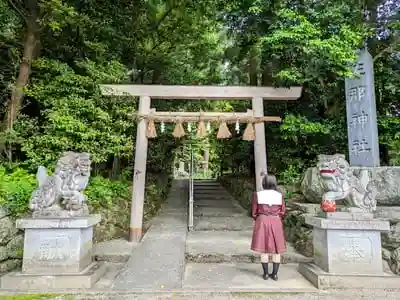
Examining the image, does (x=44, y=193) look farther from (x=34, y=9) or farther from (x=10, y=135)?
(x=34, y=9)

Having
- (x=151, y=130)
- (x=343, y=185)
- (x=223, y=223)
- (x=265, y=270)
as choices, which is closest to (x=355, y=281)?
(x=265, y=270)

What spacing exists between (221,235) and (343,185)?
12.3 feet

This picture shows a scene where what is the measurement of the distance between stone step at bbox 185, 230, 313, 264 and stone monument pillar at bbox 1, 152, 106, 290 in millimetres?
2057

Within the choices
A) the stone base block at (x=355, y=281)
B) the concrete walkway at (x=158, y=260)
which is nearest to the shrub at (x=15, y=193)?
the concrete walkway at (x=158, y=260)

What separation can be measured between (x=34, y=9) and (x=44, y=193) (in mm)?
5225

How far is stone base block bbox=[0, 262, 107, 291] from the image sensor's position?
14.5 ft

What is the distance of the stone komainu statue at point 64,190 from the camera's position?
480cm

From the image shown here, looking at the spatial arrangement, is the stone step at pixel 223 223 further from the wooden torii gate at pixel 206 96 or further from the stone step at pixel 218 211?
the wooden torii gate at pixel 206 96

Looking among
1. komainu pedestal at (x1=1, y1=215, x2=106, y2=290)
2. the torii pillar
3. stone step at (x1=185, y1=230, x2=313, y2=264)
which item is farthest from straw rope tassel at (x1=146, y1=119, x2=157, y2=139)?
komainu pedestal at (x1=1, y1=215, x2=106, y2=290)

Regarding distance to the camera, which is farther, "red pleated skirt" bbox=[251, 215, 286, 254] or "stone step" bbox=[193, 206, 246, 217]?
"stone step" bbox=[193, 206, 246, 217]

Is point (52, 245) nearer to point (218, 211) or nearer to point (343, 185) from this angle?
point (343, 185)

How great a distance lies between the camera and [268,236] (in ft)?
15.8

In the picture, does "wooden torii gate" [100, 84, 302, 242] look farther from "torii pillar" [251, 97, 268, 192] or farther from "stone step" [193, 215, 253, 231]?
"stone step" [193, 215, 253, 231]

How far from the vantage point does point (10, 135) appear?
22.5 feet
